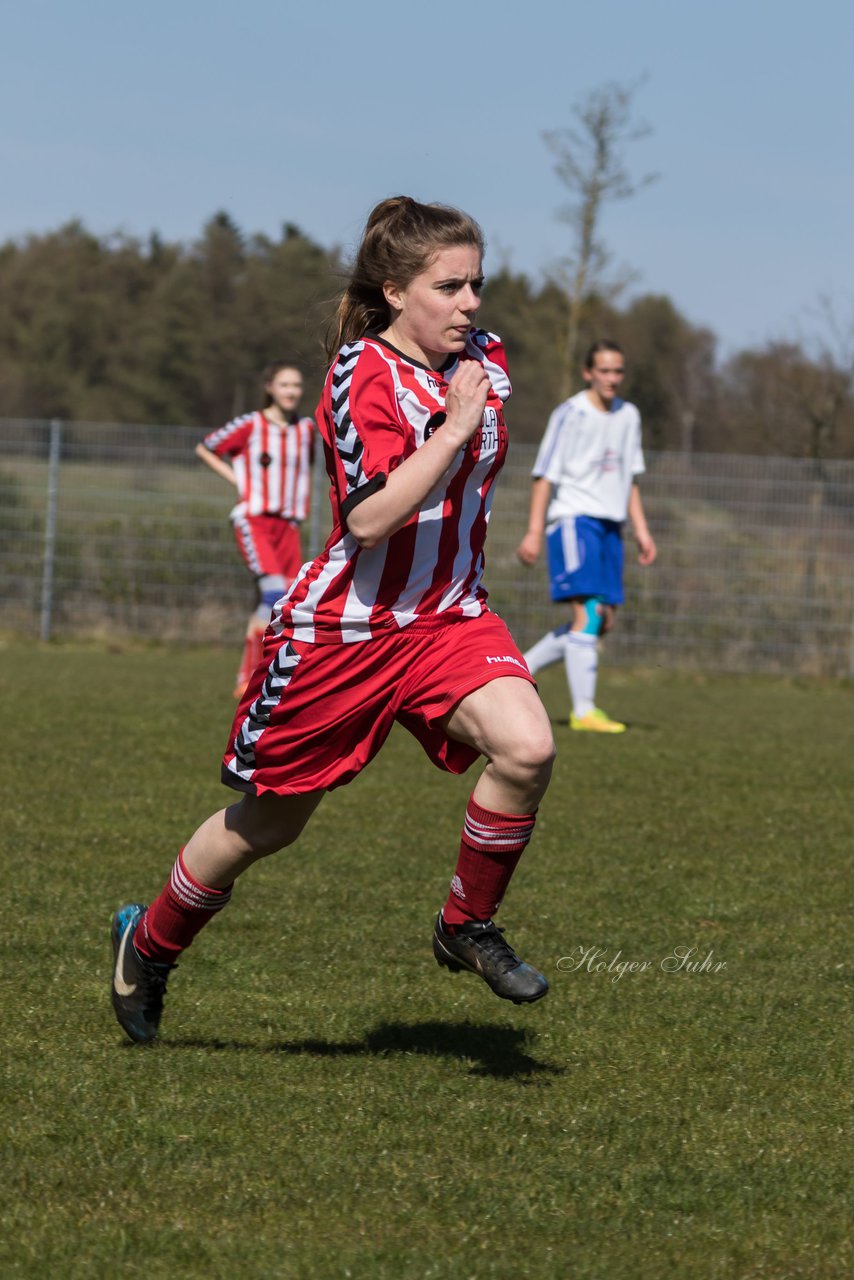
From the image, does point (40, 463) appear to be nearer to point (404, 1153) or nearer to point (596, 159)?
point (596, 159)

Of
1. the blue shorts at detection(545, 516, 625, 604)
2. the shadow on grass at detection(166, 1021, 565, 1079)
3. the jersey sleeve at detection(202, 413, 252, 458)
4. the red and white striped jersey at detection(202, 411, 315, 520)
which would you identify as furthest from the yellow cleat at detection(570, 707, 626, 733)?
the shadow on grass at detection(166, 1021, 565, 1079)

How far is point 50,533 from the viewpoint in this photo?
1723cm

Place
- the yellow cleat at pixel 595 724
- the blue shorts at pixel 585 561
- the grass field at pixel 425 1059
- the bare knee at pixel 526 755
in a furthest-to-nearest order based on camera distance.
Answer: the yellow cleat at pixel 595 724
the blue shorts at pixel 585 561
the bare knee at pixel 526 755
the grass field at pixel 425 1059

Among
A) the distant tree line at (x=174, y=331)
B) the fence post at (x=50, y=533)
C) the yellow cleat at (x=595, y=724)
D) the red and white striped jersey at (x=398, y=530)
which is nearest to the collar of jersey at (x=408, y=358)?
the red and white striped jersey at (x=398, y=530)

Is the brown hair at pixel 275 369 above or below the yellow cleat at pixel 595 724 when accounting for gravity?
above

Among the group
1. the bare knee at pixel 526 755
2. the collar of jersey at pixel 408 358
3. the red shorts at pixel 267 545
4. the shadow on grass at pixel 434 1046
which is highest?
the collar of jersey at pixel 408 358

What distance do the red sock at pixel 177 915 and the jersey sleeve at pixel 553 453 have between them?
656 cm

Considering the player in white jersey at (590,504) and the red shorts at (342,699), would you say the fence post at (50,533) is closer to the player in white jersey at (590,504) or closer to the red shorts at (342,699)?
the player in white jersey at (590,504)

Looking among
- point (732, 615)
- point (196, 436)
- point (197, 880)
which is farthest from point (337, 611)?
point (196, 436)

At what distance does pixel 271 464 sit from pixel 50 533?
257 inches

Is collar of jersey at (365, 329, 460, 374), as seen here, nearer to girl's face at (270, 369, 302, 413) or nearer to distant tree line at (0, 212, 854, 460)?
girl's face at (270, 369, 302, 413)

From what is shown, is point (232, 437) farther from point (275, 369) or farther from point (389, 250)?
point (389, 250)

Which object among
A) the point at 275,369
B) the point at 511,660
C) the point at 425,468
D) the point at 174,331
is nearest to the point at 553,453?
the point at 275,369

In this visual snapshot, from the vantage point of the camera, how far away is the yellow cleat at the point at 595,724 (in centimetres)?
1027
